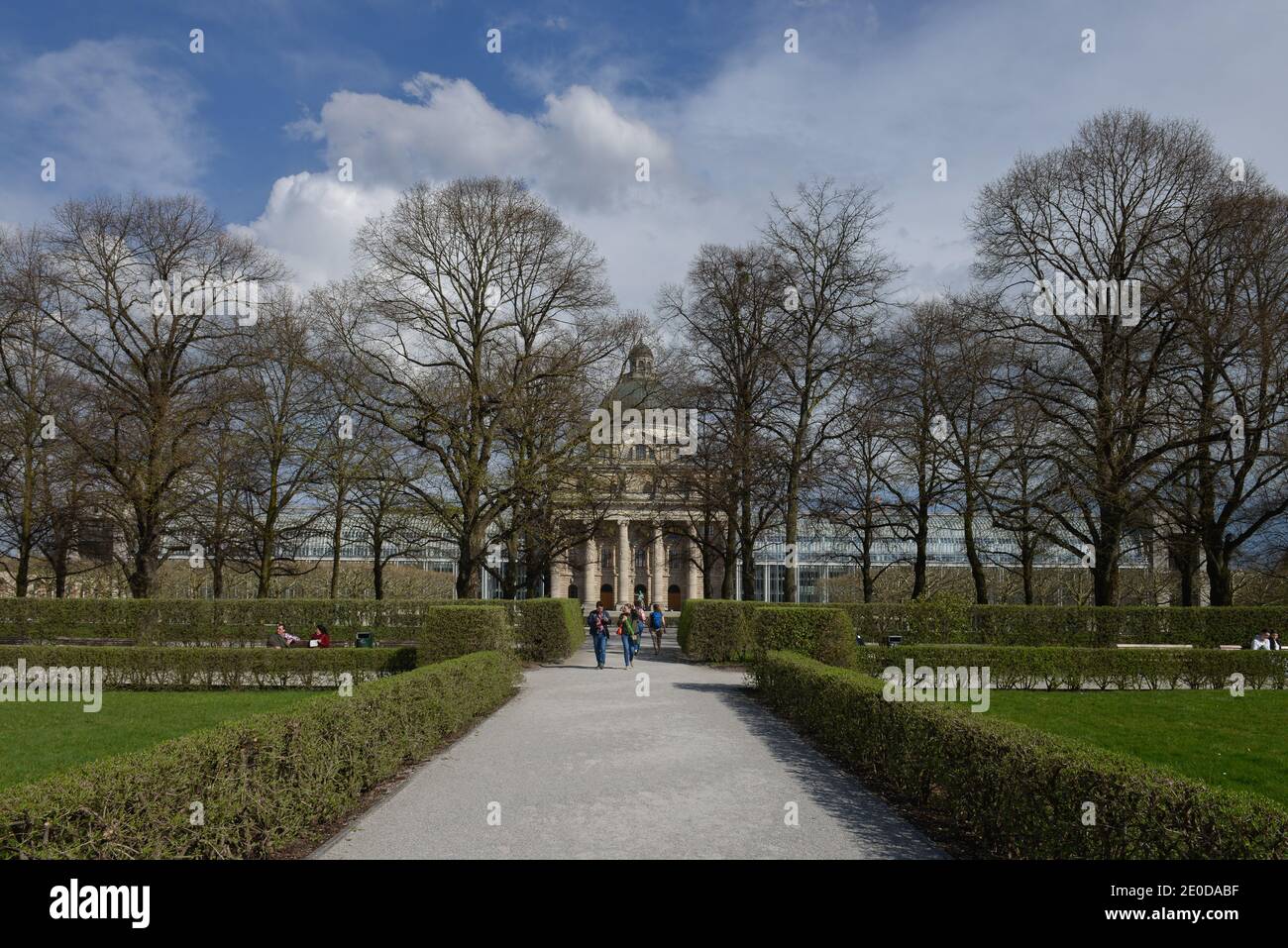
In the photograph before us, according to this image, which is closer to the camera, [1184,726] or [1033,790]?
[1033,790]

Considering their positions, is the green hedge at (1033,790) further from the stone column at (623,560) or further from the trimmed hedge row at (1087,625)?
the stone column at (623,560)

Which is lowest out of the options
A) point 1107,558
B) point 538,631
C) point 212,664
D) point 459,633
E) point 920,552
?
point 212,664

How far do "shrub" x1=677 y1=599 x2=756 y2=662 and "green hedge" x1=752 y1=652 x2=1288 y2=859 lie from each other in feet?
42.1

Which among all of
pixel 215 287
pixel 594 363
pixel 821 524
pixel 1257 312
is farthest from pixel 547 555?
pixel 1257 312

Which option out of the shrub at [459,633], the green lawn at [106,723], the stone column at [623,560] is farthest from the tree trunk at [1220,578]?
the stone column at [623,560]

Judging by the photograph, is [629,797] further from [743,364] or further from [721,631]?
[743,364]

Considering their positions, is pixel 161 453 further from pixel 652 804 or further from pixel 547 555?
pixel 652 804

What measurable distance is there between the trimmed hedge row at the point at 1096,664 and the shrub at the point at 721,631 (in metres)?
4.25

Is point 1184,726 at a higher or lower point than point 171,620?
lower

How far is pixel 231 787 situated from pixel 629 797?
12.9ft

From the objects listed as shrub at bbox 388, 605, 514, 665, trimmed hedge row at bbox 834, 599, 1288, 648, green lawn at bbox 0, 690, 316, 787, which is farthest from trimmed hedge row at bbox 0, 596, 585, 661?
trimmed hedge row at bbox 834, 599, 1288, 648

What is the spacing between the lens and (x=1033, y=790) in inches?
267

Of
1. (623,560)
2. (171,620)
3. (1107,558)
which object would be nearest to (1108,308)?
(1107,558)
